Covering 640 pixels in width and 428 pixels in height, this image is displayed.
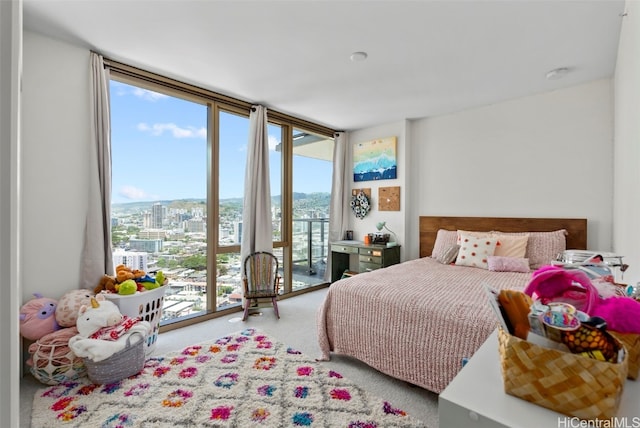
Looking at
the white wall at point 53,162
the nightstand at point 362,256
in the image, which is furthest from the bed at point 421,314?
the white wall at point 53,162

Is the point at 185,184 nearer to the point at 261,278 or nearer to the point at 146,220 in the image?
the point at 146,220

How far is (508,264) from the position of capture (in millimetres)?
3025

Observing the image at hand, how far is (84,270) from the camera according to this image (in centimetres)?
253

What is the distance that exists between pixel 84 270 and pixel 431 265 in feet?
10.8

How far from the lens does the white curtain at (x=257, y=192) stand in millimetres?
3688

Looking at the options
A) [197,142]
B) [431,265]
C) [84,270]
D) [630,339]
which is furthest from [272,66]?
[630,339]

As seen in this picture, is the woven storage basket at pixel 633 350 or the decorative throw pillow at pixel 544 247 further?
the decorative throw pillow at pixel 544 247

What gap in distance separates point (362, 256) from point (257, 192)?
1.78 m

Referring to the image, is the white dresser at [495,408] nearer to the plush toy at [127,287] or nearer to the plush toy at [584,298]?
the plush toy at [584,298]

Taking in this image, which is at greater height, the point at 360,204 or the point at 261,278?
the point at 360,204

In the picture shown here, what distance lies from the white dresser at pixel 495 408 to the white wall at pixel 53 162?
2929 mm

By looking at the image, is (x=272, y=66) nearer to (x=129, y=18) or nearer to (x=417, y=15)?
(x=129, y=18)

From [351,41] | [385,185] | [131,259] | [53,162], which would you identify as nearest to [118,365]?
[131,259]

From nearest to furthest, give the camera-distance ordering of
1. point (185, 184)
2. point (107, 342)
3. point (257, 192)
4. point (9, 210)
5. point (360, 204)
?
point (9, 210) < point (107, 342) < point (185, 184) < point (257, 192) < point (360, 204)
